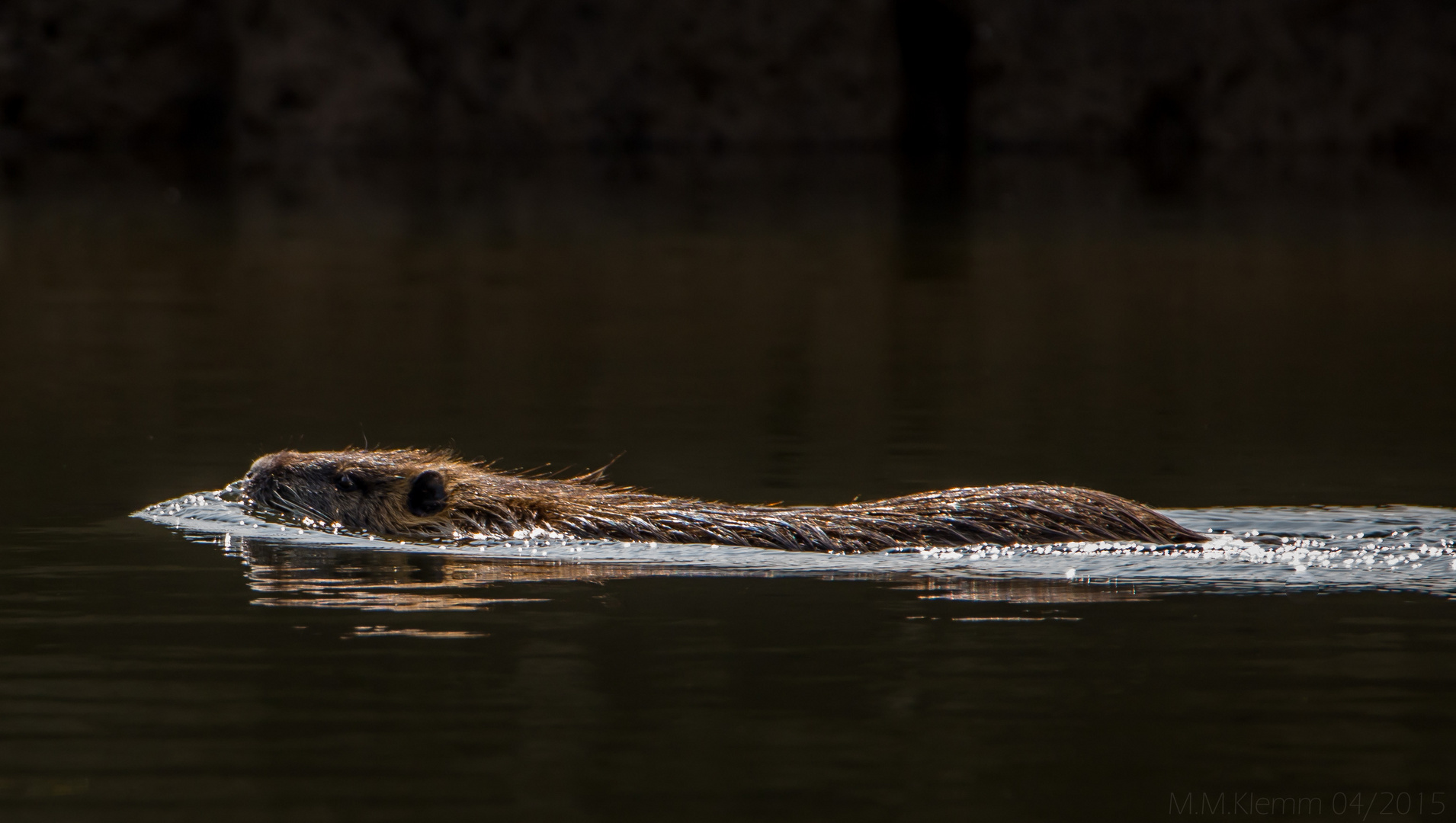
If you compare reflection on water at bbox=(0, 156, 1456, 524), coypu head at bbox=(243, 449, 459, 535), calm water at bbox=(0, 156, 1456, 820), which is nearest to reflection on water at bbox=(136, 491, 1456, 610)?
calm water at bbox=(0, 156, 1456, 820)

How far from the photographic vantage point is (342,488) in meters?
9.56

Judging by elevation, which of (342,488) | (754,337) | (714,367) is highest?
(754,337)

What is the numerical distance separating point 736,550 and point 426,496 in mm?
1535

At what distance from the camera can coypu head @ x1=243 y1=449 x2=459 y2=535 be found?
947 centimetres

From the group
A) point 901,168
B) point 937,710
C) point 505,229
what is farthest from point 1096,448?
point 901,168

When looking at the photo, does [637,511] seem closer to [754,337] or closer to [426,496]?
[426,496]

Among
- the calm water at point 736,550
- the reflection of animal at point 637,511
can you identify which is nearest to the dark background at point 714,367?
the calm water at point 736,550

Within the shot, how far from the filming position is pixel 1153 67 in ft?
118

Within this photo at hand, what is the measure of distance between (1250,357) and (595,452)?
6066 mm

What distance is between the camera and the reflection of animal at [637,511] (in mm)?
8602

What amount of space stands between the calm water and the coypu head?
24 cm

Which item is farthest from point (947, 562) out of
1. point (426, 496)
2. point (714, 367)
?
point (714, 367)

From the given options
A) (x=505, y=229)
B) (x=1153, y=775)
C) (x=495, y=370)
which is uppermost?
(x=505, y=229)

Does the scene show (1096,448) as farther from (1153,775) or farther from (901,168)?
(901,168)
